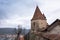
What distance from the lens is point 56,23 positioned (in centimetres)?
1781

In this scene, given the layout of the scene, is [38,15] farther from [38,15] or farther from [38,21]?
[38,21]

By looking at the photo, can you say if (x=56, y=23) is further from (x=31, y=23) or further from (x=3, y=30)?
(x=3, y=30)

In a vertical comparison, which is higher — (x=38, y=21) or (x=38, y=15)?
(x=38, y=15)

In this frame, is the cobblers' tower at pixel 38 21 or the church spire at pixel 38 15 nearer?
the cobblers' tower at pixel 38 21

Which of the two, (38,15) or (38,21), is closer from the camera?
(38,21)

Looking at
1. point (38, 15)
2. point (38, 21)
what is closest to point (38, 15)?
point (38, 15)

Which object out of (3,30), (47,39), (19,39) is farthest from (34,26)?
(3,30)

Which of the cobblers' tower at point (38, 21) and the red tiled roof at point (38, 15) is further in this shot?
the red tiled roof at point (38, 15)

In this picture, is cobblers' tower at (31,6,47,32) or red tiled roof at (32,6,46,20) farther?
red tiled roof at (32,6,46,20)

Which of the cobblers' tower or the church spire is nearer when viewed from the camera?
the cobblers' tower

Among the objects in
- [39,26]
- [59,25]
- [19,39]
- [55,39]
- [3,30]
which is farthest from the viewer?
[3,30]

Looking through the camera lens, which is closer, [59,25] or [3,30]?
[59,25]

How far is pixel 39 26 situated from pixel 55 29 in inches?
557

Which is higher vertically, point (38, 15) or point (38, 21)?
point (38, 15)
